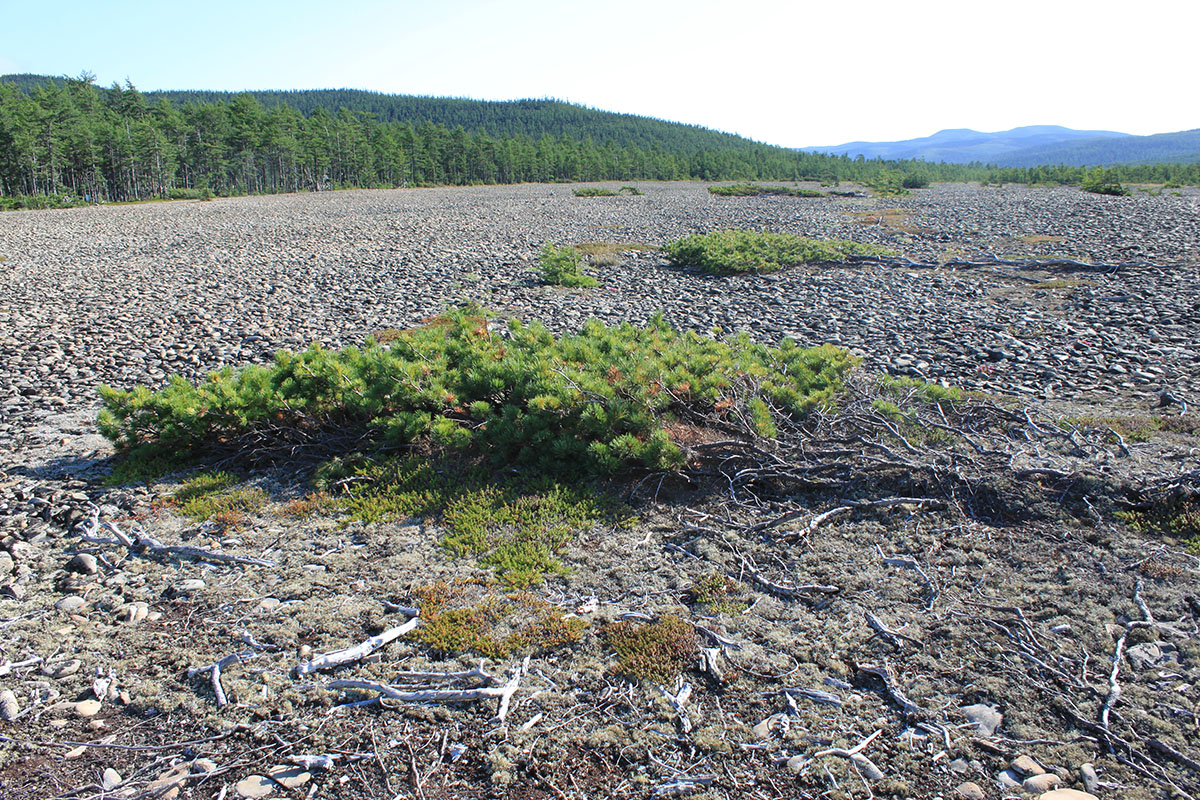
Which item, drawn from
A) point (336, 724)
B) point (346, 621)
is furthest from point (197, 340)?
point (336, 724)

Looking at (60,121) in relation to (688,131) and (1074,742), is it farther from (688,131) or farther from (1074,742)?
(688,131)

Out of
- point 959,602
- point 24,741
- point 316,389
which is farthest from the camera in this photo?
point 316,389

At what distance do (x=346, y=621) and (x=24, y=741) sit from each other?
1513 millimetres

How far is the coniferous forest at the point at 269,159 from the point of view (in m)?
53.8

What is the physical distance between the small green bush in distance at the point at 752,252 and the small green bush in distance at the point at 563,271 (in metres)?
3.22

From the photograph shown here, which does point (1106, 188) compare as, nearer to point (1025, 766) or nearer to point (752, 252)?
point (752, 252)

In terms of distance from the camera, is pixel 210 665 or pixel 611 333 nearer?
pixel 210 665

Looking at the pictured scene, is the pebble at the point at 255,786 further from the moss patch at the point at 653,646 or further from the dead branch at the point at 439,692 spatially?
the moss patch at the point at 653,646

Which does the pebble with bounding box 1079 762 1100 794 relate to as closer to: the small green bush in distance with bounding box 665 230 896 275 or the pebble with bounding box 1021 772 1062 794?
the pebble with bounding box 1021 772 1062 794

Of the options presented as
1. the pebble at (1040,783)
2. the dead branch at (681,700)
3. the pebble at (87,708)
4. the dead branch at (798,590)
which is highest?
the dead branch at (798,590)

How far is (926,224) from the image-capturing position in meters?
25.8

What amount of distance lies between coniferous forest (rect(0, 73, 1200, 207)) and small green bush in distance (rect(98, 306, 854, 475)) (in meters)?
48.5

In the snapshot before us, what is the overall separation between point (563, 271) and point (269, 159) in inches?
2972

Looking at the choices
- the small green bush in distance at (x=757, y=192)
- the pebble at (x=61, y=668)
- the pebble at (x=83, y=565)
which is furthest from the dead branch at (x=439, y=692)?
the small green bush in distance at (x=757, y=192)
